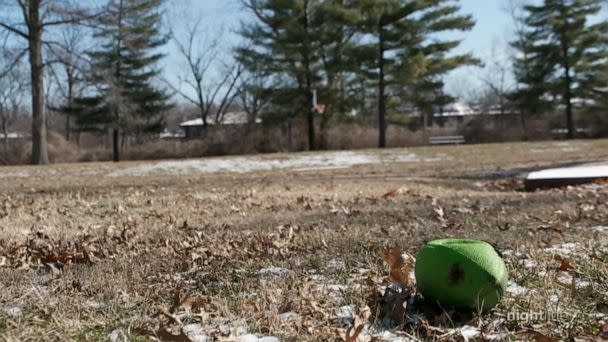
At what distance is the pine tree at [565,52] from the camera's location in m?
36.7

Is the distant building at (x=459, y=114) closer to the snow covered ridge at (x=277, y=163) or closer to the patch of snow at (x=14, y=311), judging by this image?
the snow covered ridge at (x=277, y=163)

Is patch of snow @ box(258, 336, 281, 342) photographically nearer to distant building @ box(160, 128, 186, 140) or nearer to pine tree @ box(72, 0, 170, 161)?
pine tree @ box(72, 0, 170, 161)

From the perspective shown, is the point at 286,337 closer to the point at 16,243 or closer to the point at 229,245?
the point at 229,245

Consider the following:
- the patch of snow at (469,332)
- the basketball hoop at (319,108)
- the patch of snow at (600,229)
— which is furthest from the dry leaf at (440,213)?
the basketball hoop at (319,108)

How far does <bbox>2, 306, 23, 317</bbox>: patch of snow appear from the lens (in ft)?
8.04

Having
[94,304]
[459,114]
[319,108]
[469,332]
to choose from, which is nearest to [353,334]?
[469,332]

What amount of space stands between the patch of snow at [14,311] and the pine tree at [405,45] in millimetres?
28559

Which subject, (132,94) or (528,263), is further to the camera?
(132,94)

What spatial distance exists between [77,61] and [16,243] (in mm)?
20348

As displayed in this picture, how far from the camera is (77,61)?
22.5m

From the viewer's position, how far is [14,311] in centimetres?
250

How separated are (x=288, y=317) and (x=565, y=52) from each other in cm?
4011

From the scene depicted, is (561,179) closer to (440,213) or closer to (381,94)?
(440,213)

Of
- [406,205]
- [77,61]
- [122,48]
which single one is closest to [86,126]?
[122,48]
